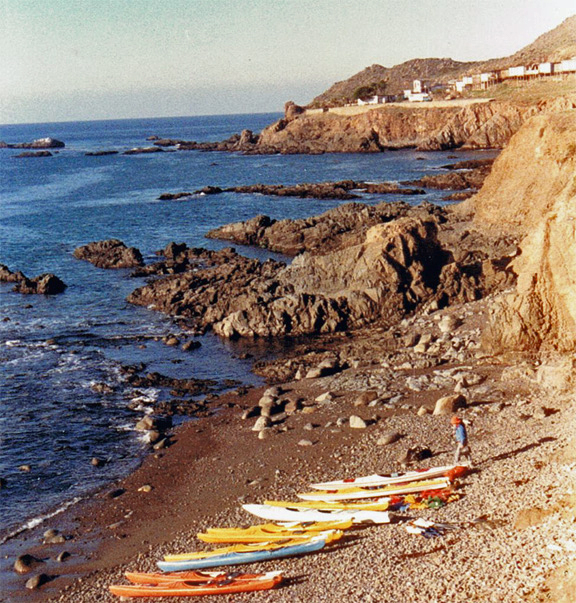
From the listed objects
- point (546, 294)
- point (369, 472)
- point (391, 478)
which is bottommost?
point (369, 472)

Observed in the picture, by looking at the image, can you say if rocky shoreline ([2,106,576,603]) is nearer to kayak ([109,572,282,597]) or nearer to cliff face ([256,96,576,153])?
kayak ([109,572,282,597])

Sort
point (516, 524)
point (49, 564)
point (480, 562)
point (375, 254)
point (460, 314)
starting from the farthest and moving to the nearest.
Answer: point (375, 254) < point (460, 314) < point (49, 564) < point (516, 524) < point (480, 562)

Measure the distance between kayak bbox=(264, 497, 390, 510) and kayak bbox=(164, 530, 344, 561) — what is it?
1.45 meters

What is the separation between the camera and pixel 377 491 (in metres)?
21.2

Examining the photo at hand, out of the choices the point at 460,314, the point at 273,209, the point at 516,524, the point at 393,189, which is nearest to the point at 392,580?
the point at 516,524

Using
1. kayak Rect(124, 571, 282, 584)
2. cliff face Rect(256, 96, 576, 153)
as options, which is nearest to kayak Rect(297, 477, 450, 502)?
kayak Rect(124, 571, 282, 584)

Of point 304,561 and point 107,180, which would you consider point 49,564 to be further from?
point 107,180

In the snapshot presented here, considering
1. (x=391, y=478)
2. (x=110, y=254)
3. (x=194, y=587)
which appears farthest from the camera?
A: (x=110, y=254)

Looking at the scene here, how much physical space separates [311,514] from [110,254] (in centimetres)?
4375

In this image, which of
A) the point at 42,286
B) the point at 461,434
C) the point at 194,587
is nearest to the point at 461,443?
the point at 461,434

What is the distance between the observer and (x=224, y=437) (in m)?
28.5

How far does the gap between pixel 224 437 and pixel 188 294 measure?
19.9 m

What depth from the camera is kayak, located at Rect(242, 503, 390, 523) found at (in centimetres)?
1973

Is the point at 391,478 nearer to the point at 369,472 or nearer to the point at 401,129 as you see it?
the point at 369,472
